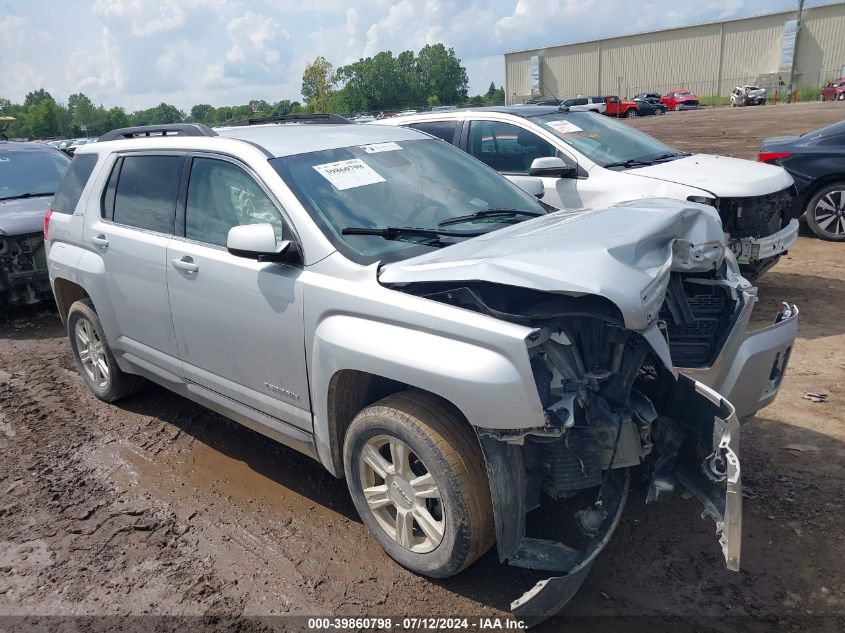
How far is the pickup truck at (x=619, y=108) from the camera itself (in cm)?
4466

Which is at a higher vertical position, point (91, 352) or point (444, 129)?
point (444, 129)

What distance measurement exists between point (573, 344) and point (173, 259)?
2.41m

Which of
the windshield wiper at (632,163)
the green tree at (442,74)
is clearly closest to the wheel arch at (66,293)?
the windshield wiper at (632,163)

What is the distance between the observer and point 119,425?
508 centimetres

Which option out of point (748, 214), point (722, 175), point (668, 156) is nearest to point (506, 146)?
point (668, 156)

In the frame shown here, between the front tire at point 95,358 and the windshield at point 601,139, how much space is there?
4655 mm

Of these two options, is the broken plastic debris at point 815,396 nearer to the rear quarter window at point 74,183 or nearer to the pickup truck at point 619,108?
the rear quarter window at point 74,183

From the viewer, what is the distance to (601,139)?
24.2 ft

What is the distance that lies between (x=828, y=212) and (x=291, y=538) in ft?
27.1

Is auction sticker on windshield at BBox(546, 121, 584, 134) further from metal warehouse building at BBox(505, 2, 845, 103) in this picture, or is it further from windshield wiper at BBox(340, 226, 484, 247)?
metal warehouse building at BBox(505, 2, 845, 103)

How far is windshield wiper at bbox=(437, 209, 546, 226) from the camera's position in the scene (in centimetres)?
374

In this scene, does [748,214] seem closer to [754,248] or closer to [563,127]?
[754,248]

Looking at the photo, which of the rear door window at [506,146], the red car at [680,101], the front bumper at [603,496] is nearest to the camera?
the front bumper at [603,496]

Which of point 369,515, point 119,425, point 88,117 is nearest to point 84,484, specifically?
point 119,425
